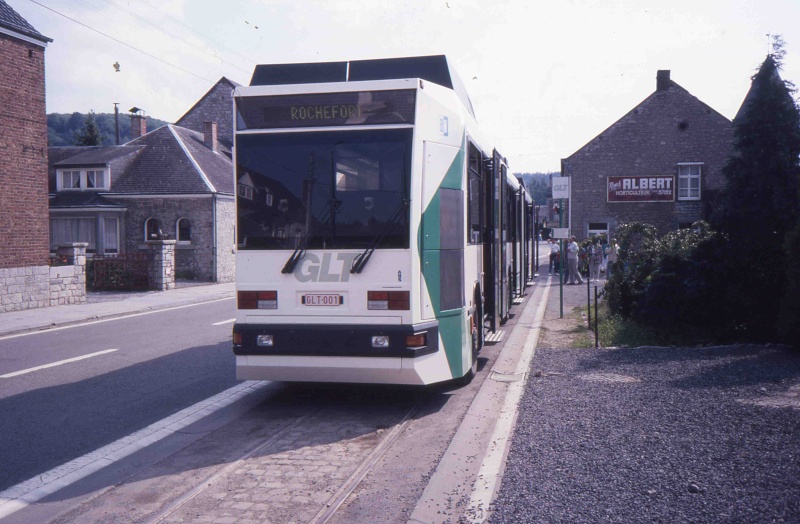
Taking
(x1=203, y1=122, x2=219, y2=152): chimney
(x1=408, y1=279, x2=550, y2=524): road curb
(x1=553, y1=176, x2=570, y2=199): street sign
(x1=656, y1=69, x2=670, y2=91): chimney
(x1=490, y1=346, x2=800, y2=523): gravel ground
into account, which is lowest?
(x1=408, y1=279, x2=550, y2=524): road curb

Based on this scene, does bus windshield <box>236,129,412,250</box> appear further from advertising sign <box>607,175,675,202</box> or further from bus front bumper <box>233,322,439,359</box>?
advertising sign <box>607,175,675,202</box>

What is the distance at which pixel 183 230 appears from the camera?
3316cm

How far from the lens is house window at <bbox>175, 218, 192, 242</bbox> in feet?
108

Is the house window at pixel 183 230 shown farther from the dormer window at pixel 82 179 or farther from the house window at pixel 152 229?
the dormer window at pixel 82 179

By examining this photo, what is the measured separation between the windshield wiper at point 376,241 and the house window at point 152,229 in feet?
93.1

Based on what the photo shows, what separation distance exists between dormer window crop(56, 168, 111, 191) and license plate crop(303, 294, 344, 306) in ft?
99.3

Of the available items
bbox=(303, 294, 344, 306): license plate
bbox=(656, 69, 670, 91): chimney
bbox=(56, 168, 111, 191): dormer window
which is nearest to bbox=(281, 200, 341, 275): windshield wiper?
bbox=(303, 294, 344, 306): license plate

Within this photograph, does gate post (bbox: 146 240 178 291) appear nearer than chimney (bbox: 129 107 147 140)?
Yes

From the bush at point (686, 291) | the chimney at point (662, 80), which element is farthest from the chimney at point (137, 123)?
the bush at point (686, 291)

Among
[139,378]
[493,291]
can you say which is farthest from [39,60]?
[493,291]

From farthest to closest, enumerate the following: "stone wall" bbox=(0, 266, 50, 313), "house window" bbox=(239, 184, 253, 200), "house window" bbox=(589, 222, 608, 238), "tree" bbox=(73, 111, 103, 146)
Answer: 1. "tree" bbox=(73, 111, 103, 146)
2. "house window" bbox=(589, 222, 608, 238)
3. "stone wall" bbox=(0, 266, 50, 313)
4. "house window" bbox=(239, 184, 253, 200)

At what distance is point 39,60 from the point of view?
21.0 meters

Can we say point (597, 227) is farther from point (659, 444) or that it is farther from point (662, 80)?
point (659, 444)

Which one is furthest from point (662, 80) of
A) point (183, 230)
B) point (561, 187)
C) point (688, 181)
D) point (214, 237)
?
point (561, 187)
